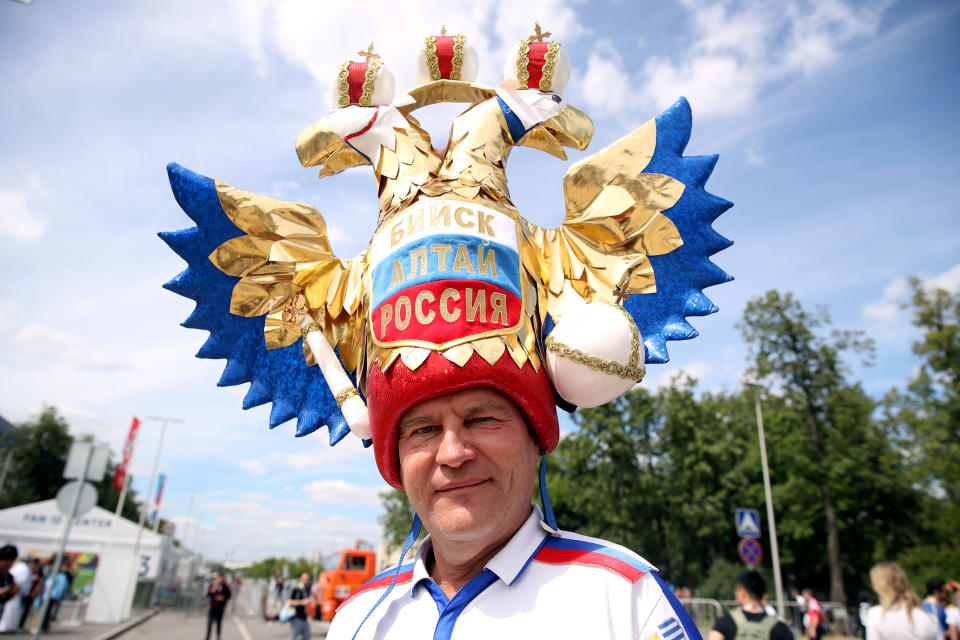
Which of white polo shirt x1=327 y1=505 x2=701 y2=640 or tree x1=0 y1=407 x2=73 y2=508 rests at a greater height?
tree x1=0 y1=407 x2=73 y2=508

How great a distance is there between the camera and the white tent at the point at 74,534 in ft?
69.8

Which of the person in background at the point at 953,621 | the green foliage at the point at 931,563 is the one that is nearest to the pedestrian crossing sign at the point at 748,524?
the person in background at the point at 953,621

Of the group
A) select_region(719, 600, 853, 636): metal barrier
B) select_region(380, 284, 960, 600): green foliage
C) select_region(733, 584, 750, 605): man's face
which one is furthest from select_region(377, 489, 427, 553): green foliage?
select_region(733, 584, 750, 605): man's face

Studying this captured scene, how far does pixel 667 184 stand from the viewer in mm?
2432

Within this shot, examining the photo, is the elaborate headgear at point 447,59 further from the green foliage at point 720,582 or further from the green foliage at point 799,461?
the green foliage at point 720,582

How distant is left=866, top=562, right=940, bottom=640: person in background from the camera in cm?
420

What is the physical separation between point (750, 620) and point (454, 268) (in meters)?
3.78

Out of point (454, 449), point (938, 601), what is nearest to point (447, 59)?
point (454, 449)

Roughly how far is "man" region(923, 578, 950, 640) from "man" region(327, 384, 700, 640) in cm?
619

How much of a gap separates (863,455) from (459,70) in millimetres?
27293

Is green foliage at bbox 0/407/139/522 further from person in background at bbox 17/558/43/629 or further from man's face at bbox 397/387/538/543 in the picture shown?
man's face at bbox 397/387/538/543

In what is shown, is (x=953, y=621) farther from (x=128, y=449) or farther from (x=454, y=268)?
(x=128, y=449)

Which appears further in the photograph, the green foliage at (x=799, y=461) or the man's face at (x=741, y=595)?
the green foliage at (x=799, y=461)

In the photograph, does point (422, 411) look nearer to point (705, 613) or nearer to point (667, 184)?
point (667, 184)
